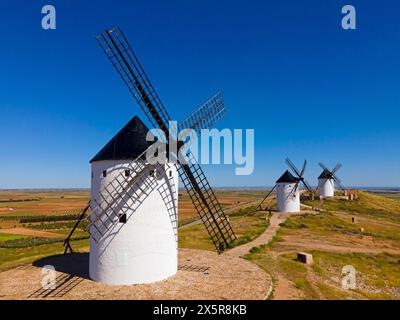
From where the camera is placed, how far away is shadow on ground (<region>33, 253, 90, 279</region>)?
15289 mm

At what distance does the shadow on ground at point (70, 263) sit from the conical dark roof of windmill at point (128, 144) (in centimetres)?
622

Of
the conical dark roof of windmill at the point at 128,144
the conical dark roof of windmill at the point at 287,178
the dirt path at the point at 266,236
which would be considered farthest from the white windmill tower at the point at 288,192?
the conical dark roof of windmill at the point at 128,144

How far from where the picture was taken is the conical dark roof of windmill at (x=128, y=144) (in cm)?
1365

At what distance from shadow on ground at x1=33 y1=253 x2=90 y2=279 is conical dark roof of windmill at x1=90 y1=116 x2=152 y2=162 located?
6.22 m

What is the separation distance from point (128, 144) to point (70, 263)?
29.3 feet

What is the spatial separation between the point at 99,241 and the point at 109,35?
32.2 ft

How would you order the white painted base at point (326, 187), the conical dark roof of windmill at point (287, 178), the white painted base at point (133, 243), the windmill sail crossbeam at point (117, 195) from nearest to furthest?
the windmill sail crossbeam at point (117, 195) < the white painted base at point (133, 243) < the conical dark roof of windmill at point (287, 178) < the white painted base at point (326, 187)

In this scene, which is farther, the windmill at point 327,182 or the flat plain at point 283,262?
the windmill at point 327,182

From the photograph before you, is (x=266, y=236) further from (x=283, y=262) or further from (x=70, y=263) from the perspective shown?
(x=70, y=263)

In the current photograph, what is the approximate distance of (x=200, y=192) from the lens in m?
15.4

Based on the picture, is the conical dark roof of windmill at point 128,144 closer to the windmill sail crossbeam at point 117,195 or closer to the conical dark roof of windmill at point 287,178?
the windmill sail crossbeam at point 117,195

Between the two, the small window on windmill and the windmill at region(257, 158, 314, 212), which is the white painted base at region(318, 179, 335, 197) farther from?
the small window on windmill
